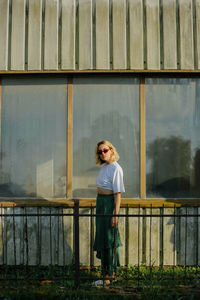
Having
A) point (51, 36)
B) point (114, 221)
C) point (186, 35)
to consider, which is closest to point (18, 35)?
point (51, 36)

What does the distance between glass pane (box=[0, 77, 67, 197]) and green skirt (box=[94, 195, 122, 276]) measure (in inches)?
48.6

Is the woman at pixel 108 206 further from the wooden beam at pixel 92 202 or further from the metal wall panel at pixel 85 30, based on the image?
the metal wall panel at pixel 85 30

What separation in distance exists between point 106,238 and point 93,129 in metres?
1.91

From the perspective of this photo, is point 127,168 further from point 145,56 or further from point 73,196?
point 145,56

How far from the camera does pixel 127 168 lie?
5609mm

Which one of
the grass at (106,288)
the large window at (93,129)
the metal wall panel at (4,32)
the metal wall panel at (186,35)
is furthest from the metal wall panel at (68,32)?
the grass at (106,288)

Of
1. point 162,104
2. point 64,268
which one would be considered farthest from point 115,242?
point 162,104

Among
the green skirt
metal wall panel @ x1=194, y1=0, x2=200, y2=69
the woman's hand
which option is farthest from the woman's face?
metal wall panel @ x1=194, y1=0, x2=200, y2=69

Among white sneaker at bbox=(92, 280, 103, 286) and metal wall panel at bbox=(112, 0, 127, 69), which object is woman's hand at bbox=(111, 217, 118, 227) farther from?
metal wall panel at bbox=(112, 0, 127, 69)

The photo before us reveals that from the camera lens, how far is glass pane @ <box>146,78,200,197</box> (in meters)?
5.60

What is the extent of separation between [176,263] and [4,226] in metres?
2.76

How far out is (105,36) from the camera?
18.2 ft

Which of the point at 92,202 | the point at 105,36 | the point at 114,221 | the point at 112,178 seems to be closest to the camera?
the point at 114,221

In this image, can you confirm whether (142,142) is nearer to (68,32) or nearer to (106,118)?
(106,118)
